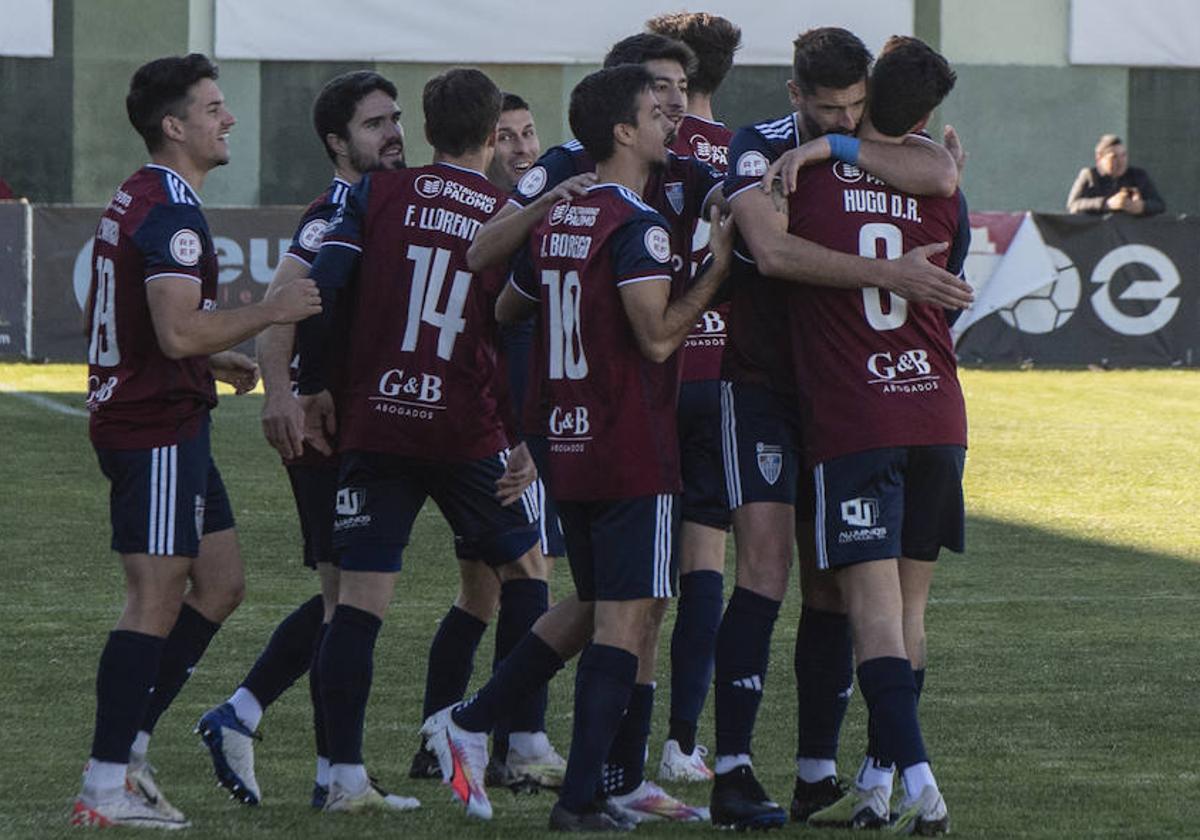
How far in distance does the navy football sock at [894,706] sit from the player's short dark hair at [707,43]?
7.02 feet

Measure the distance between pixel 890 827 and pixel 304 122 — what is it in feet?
79.7

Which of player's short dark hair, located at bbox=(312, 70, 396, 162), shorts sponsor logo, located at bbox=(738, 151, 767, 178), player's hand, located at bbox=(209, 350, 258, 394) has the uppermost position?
player's short dark hair, located at bbox=(312, 70, 396, 162)

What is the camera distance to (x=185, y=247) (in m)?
5.42

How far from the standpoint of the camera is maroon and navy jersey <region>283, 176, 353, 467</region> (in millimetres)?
6008

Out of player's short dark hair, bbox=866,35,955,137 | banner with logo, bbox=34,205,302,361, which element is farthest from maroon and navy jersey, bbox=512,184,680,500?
banner with logo, bbox=34,205,302,361

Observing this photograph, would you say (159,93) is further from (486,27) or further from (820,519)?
(486,27)

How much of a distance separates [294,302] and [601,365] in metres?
0.80

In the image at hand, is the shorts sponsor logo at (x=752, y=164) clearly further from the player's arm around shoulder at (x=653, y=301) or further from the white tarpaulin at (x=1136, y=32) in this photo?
the white tarpaulin at (x=1136, y=32)


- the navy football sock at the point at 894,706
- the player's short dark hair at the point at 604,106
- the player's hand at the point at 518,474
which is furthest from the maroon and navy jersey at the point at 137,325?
the navy football sock at the point at 894,706

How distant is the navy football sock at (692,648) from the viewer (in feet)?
20.0

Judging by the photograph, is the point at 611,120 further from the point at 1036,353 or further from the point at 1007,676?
the point at 1036,353

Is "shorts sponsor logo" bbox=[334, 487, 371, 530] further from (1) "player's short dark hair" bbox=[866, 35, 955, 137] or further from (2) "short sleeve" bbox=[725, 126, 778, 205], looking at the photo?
(1) "player's short dark hair" bbox=[866, 35, 955, 137]

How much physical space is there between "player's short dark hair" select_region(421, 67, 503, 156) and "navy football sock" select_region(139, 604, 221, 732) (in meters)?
1.43

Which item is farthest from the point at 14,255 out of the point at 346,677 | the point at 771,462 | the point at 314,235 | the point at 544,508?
the point at 771,462
